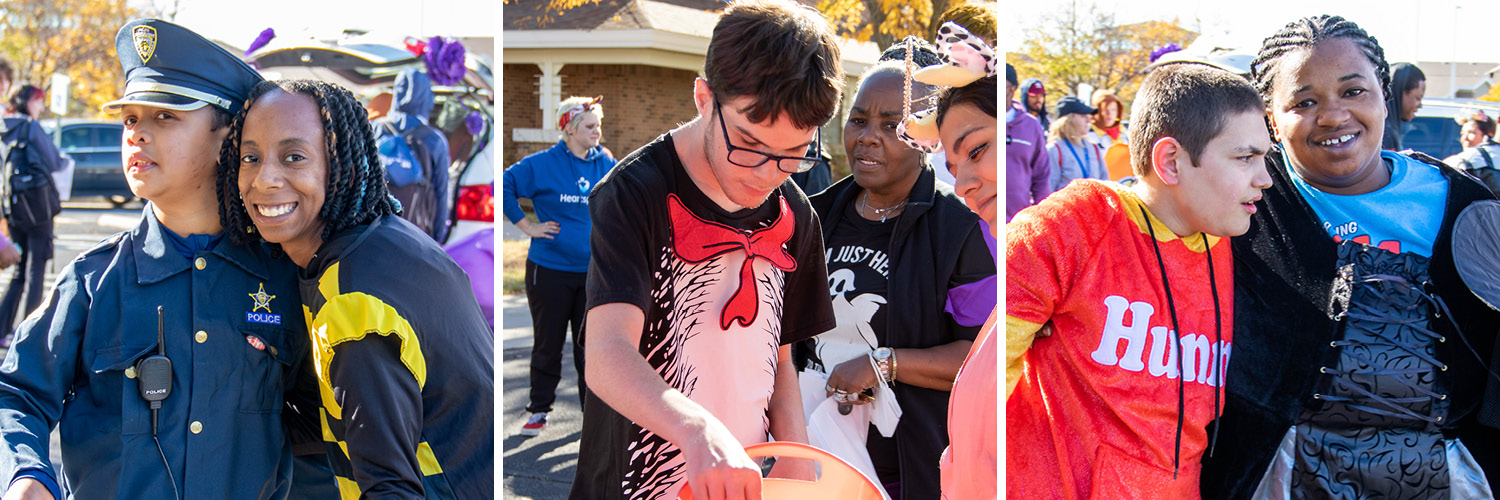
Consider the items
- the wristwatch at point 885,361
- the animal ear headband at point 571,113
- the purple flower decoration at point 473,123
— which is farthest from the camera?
the purple flower decoration at point 473,123

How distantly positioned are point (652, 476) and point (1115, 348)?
98 centimetres

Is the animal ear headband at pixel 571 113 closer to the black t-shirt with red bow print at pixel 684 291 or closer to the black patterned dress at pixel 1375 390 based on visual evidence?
the black t-shirt with red bow print at pixel 684 291

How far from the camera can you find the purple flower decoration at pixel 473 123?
595cm

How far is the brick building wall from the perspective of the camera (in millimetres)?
2414

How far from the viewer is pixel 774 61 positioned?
1681 millimetres

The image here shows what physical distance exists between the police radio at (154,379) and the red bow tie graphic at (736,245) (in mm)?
1138

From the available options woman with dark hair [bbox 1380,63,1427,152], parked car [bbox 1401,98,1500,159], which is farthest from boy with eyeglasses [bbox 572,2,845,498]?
parked car [bbox 1401,98,1500,159]

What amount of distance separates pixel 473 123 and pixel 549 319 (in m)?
1.50

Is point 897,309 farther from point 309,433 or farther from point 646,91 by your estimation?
point 309,433

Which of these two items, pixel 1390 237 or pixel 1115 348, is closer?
pixel 1115 348

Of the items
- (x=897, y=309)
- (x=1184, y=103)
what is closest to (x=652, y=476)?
(x=897, y=309)

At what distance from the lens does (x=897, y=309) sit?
7.62 feet

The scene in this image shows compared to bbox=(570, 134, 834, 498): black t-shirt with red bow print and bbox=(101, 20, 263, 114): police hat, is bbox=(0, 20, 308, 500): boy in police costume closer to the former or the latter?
bbox=(101, 20, 263, 114): police hat

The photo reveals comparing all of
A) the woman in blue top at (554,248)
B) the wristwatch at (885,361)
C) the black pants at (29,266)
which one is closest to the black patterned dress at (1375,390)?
the wristwatch at (885,361)
